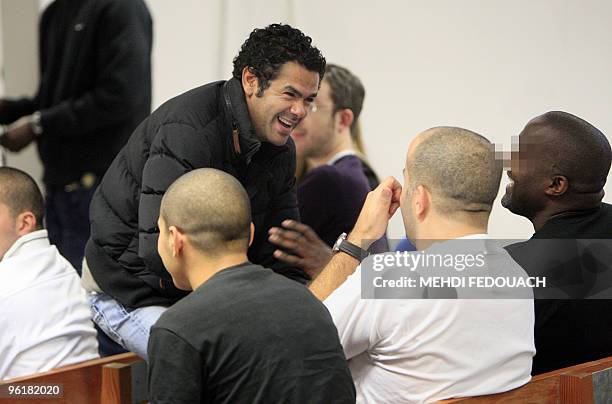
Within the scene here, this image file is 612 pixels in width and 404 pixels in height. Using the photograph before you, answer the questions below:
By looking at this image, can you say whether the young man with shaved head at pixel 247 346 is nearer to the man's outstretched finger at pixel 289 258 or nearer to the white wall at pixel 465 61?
the man's outstretched finger at pixel 289 258

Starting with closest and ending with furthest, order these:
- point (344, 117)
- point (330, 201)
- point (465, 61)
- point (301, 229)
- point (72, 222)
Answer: point (301, 229), point (330, 201), point (465, 61), point (344, 117), point (72, 222)

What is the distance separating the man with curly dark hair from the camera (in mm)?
2355

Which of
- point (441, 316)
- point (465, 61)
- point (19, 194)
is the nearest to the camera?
point (441, 316)

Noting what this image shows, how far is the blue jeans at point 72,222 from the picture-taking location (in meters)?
3.81

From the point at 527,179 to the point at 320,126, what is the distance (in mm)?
1127

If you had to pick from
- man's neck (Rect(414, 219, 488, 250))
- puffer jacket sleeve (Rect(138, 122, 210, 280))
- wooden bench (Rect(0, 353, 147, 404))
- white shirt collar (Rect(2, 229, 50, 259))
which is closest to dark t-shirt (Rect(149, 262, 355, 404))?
man's neck (Rect(414, 219, 488, 250))

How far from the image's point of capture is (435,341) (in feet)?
6.15

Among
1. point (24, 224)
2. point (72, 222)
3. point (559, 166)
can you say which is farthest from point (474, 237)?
point (72, 222)

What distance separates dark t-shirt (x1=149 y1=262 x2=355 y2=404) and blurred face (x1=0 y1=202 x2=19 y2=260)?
119cm

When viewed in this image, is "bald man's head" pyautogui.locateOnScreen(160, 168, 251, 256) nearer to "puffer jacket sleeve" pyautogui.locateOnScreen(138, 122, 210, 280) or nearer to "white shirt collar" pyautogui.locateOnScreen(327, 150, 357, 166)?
"puffer jacket sleeve" pyautogui.locateOnScreen(138, 122, 210, 280)

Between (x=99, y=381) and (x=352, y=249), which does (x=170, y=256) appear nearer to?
(x=352, y=249)

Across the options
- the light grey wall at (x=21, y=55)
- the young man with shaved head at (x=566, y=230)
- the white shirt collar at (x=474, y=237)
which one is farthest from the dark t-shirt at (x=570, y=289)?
the light grey wall at (x=21, y=55)

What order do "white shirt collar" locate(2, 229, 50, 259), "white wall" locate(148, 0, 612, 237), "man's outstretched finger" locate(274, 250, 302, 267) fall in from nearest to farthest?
"man's outstretched finger" locate(274, 250, 302, 267) < "white shirt collar" locate(2, 229, 50, 259) < "white wall" locate(148, 0, 612, 237)

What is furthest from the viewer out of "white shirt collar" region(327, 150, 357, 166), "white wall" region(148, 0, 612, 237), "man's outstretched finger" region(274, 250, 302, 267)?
"white shirt collar" region(327, 150, 357, 166)
